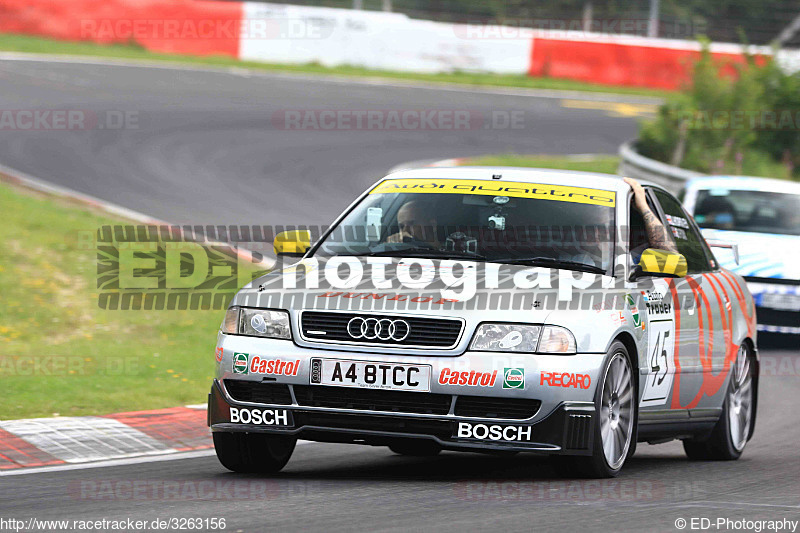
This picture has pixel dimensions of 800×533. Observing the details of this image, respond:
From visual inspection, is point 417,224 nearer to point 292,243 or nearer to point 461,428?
point 292,243

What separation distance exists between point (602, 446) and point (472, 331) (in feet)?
3.04

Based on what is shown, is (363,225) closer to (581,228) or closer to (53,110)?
(581,228)

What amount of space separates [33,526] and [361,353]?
1.82m

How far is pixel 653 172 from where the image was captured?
21.2 metres

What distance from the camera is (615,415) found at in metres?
7.14

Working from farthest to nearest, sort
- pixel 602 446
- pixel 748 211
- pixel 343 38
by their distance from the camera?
pixel 343 38 → pixel 748 211 → pixel 602 446

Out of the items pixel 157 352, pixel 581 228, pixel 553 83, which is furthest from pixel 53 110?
pixel 581 228

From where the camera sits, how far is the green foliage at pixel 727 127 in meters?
24.1

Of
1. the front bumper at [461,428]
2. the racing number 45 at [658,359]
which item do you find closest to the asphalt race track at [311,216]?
the front bumper at [461,428]

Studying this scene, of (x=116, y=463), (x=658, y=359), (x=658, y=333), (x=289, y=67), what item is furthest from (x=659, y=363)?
(x=289, y=67)

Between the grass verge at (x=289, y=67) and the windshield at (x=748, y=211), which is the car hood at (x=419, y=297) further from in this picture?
the grass verge at (x=289, y=67)

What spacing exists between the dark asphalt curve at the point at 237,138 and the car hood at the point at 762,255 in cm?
625

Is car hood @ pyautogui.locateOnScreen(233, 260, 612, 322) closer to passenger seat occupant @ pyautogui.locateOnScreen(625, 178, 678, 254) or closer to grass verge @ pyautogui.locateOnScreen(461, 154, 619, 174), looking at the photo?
passenger seat occupant @ pyautogui.locateOnScreen(625, 178, 678, 254)

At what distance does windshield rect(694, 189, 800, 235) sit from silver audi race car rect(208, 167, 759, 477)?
6.99 m
